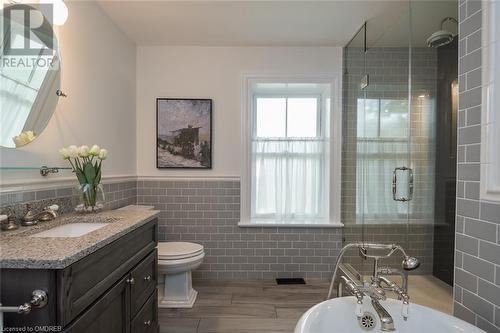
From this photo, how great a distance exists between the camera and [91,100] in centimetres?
205

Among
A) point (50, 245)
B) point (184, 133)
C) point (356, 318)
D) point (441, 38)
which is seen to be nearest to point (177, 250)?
point (184, 133)

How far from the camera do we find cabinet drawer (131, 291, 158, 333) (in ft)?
4.89

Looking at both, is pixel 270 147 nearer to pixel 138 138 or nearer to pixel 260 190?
pixel 260 190

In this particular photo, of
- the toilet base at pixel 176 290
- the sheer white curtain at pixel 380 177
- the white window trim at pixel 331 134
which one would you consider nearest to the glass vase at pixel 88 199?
the toilet base at pixel 176 290

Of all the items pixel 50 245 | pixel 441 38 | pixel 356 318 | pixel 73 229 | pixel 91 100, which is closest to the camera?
pixel 50 245

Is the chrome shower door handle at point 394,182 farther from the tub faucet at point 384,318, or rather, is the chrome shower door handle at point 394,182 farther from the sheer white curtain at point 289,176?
the tub faucet at point 384,318

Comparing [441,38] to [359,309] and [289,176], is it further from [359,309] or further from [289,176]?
[359,309]

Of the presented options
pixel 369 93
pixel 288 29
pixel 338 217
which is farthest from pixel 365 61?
pixel 338 217

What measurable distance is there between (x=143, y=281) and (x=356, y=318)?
4.05 feet

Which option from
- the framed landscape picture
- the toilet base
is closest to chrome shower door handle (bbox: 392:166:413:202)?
the framed landscape picture

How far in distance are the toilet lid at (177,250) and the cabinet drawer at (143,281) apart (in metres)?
0.36

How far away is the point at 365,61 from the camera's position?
97.3 inches

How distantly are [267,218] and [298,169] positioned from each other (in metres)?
0.63

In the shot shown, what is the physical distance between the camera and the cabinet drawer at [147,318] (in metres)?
1.49
